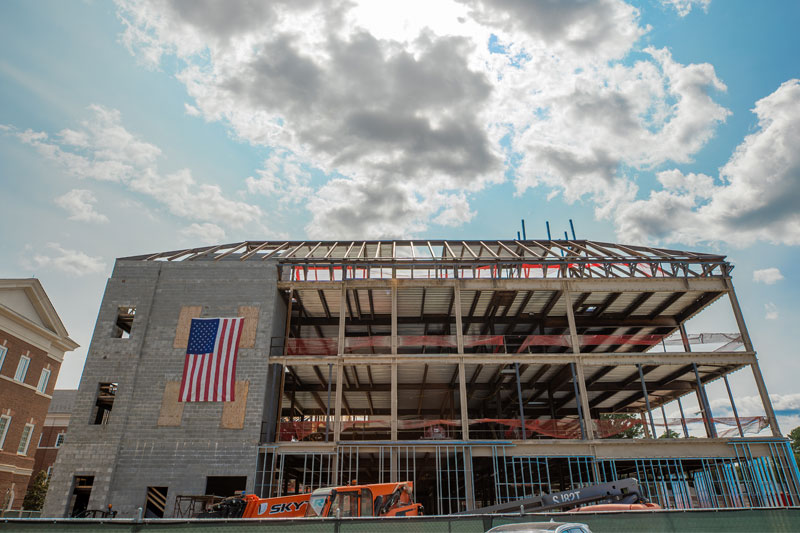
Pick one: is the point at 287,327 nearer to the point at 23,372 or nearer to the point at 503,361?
the point at 503,361

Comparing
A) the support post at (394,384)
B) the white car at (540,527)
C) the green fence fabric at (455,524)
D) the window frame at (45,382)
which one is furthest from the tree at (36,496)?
the white car at (540,527)

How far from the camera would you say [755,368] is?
23.0 metres

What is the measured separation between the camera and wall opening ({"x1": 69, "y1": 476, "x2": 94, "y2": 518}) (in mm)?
19516

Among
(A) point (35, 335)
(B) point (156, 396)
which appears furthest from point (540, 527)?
(A) point (35, 335)

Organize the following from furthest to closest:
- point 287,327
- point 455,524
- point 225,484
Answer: point 287,327 < point 225,484 < point 455,524

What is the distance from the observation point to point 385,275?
25328 millimetres

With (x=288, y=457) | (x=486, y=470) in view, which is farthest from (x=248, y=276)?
(x=486, y=470)

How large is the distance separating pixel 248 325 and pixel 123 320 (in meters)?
6.49

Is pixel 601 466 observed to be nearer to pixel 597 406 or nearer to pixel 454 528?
pixel 597 406

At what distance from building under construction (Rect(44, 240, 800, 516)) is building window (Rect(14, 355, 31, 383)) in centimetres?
1607

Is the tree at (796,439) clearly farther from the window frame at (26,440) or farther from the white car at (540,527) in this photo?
the window frame at (26,440)

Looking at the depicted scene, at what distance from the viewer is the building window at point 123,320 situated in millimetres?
23091

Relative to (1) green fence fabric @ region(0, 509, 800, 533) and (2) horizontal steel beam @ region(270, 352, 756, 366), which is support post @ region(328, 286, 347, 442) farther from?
(1) green fence fabric @ region(0, 509, 800, 533)

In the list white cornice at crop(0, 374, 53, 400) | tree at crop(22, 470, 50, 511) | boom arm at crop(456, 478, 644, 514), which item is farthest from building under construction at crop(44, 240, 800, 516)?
tree at crop(22, 470, 50, 511)
